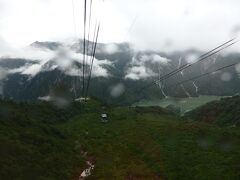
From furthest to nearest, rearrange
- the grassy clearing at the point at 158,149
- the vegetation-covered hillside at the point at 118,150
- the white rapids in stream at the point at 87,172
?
the white rapids in stream at the point at 87,172 → the grassy clearing at the point at 158,149 → the vegetation-covered hillside at the point at 118,150

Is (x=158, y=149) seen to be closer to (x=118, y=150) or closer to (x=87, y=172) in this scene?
(x=118, y=150)

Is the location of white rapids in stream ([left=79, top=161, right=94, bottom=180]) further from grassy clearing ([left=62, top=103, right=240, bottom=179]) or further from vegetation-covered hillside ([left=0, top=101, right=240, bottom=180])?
grassy clearing ([left=62, top=103, right=240, bottom=179])

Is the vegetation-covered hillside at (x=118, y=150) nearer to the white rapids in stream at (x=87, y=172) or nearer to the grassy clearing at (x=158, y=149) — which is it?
the grassy clearing at (x=158, y=149)

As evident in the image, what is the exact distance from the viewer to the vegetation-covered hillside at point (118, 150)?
296ft

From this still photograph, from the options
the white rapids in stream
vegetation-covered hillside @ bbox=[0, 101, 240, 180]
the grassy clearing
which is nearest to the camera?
vegetation-covered hillside @ bbox=[0, 101, 240, 180]

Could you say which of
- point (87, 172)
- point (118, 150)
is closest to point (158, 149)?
point (118, 150)

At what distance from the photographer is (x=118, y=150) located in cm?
11638

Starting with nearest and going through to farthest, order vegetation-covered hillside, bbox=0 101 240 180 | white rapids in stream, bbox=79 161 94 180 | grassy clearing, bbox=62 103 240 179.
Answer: vegetation-covered hillside, bbox=0 101 240 180
grassy clearing, bbox=62 103 240 179
white rapids in stream, bbox=79 161 94 180

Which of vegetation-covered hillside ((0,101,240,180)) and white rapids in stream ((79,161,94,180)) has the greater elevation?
vegetation-covered hillside ((0,101,240,180))

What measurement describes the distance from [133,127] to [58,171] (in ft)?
185

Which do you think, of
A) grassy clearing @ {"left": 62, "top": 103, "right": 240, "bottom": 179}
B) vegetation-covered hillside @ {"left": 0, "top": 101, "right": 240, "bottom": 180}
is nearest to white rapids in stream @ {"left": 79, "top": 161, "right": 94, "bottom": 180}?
vegetation-covered hillside @ {"left": 0, "top": 101, "right": 240, "bottom": 180}

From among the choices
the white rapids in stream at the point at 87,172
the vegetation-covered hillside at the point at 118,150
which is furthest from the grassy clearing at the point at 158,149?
the white rapids in stream at the point at 87,172

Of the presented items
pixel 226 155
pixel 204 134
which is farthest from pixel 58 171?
pixel 204 134

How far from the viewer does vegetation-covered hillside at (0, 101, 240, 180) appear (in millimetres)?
90250
